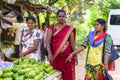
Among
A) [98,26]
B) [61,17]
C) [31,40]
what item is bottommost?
[31,40]

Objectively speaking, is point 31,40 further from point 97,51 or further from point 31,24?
point 97,51

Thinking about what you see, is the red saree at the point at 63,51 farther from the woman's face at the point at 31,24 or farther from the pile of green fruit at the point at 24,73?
the pile of green fruit at the point at 24,73

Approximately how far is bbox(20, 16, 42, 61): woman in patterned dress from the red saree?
0.31 metres

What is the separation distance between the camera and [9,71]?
17.1ft

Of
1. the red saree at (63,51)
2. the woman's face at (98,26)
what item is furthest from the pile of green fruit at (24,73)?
the woman's face at (98,26)

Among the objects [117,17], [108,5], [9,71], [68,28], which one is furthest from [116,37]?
[9,71]

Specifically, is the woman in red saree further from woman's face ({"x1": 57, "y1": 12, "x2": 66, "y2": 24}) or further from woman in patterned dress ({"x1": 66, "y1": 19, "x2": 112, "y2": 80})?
woman in patterned dress ({"x1": 66, "y1": 19, "x2": 112, "y2": 80})

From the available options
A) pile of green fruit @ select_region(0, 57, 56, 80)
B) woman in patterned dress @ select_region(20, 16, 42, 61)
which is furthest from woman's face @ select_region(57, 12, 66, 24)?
pile of green fruit @ select_region(0, 57, 56, 80)

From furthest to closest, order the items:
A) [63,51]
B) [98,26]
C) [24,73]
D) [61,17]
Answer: [63,51] → [61,17] → [98,26] → [24,73]

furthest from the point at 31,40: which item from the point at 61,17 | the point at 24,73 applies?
the point at 24,73

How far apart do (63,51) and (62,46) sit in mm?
122

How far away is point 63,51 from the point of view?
22.6 ft

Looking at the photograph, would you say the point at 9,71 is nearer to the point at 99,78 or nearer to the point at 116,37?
the point at 99,78

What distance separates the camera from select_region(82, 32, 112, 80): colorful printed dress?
639cm
